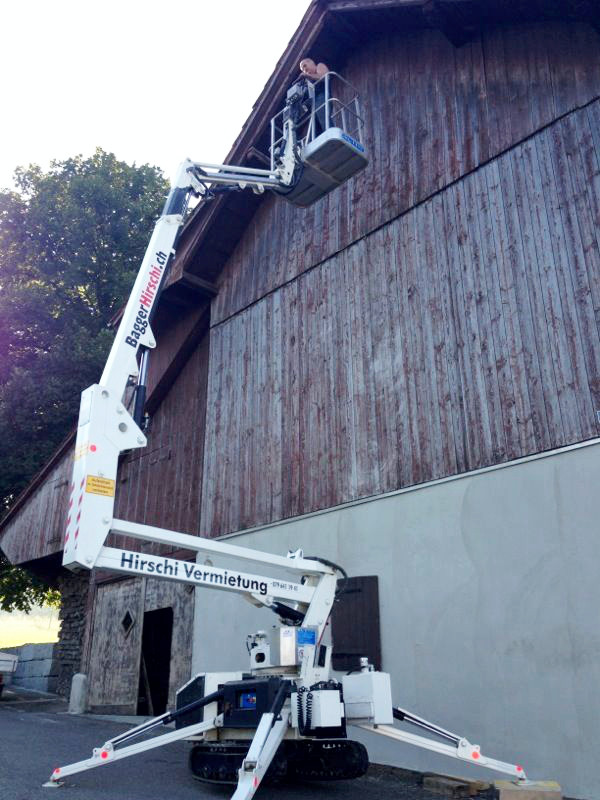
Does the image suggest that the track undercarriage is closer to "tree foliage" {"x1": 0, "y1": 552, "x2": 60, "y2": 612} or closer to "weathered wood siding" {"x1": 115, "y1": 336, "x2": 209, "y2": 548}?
"weathered wood siding" {"x1": 115, "y1": 336, "x2": 209, "y2": 548}

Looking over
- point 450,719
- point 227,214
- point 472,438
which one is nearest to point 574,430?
point 472,438

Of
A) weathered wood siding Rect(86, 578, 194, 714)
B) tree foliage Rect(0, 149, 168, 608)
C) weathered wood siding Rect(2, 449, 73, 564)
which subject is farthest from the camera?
tree foliage Rect(0, 149, 168, 608)

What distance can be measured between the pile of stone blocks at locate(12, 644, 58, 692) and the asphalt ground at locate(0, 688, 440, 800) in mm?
9678

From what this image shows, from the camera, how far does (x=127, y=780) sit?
Answer: 23.8 feet

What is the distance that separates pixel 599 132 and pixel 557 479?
406 centimetres

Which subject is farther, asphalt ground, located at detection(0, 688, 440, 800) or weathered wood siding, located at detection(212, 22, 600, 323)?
weathered wood siding, located at detection(212, 22, 600, 323)

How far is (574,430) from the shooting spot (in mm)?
7656

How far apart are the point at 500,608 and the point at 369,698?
2.18 metres

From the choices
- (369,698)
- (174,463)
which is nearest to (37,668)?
(174,463)

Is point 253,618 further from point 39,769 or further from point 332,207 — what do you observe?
point 332,207

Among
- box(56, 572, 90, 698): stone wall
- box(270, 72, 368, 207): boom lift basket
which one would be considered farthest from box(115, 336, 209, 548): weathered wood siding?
A: box(270, 72, 368, 207): boom lift basket

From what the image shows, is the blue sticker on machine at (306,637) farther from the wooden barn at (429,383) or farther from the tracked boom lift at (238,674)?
the wooden barn at (429,383)

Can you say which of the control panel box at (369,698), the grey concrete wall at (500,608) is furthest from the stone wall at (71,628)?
the control panel box at (369,698)

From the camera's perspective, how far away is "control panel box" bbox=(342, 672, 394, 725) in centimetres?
637
